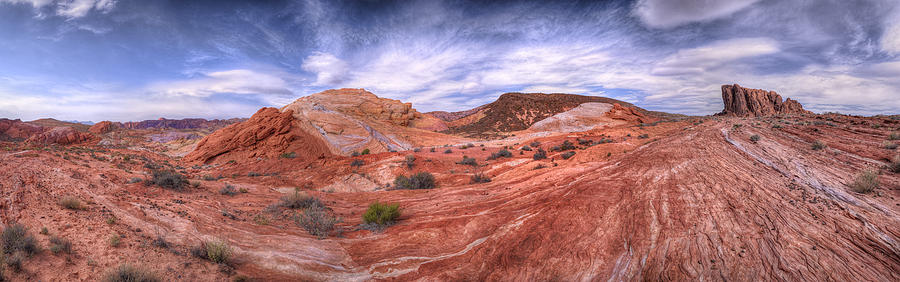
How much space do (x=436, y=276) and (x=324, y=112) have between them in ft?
100

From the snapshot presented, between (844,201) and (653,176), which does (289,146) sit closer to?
(653,176)

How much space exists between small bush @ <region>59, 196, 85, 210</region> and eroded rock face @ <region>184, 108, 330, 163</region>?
53.7 feet

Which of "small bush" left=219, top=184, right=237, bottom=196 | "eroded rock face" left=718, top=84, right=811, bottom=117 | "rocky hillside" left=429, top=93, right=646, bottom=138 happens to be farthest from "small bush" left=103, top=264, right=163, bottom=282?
"eroded rock face" left=718, top=84, right=811, bottom=117

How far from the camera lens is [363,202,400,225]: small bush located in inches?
284

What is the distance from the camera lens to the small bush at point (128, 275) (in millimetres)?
3294

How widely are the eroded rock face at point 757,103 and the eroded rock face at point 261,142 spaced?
5360 centimetres

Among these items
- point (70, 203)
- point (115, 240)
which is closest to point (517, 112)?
point (70, 203)

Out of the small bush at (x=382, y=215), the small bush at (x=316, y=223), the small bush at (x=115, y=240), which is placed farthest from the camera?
the small bush at (x=382, y=215)

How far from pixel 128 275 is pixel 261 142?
23.6 m

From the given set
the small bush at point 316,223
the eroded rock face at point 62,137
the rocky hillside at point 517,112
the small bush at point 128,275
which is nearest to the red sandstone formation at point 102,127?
the eroded rock face at point 62,137

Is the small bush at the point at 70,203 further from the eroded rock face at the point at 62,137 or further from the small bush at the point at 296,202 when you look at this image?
the eroded rock face at the point at 62,137

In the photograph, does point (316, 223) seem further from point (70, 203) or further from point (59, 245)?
point (70, 203)

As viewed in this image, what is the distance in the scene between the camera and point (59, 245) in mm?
3701

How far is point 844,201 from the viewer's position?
438cm
